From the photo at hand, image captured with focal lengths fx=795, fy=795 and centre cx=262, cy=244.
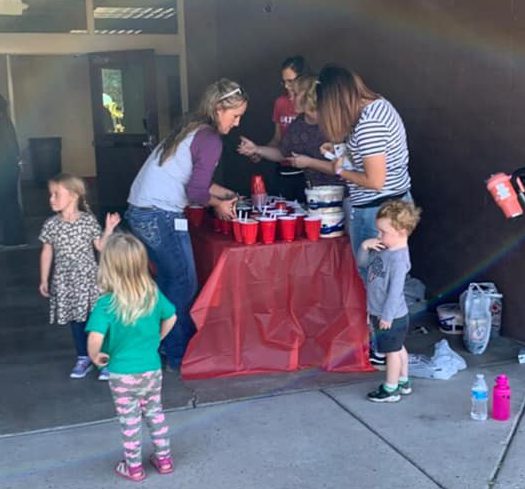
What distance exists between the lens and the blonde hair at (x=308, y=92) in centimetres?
467

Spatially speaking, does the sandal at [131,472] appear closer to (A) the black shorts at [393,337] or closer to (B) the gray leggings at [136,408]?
(B) the gray leggings at [136,408]

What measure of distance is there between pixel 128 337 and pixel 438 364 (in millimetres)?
2024

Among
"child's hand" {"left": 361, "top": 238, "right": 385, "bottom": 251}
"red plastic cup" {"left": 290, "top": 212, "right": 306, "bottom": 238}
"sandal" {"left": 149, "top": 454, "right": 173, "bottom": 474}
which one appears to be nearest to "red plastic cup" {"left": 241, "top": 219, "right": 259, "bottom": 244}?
"red plastic cup" {"left": 290, "top": 212, "right": 306, "bottom": 238}

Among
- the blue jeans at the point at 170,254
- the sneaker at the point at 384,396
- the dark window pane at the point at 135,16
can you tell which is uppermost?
the dark window pane at the point at 135,16

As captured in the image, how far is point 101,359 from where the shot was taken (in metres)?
3.20

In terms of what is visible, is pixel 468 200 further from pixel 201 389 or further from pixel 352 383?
pixel 201 389

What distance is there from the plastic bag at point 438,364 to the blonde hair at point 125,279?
1.91 m

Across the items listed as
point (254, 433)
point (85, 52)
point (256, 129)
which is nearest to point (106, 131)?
point (85, 52)

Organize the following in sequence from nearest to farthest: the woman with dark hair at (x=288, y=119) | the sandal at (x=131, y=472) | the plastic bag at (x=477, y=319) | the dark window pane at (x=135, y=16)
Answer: the sandal at (x=131, y=472) → the plastic bag at (x=477, y=319) → the woman with dark hair at (x=288, y=119) → the dark window pane at (x=135, y=16)

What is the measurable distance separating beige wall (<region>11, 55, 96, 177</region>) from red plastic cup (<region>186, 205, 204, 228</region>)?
11.8 m

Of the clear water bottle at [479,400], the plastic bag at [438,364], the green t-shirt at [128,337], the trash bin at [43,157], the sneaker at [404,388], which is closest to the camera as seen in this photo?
the green t-shirt at [128,337]

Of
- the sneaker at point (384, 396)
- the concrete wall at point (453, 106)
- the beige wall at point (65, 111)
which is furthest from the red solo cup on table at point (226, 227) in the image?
the beige wall at point (65, 111)

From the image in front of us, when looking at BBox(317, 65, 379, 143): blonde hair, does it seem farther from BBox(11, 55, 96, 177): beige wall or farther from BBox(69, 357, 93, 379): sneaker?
BBox(11, 55, 96, 177): beige wall

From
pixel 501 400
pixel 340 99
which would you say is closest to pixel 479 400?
pixel 501 400
